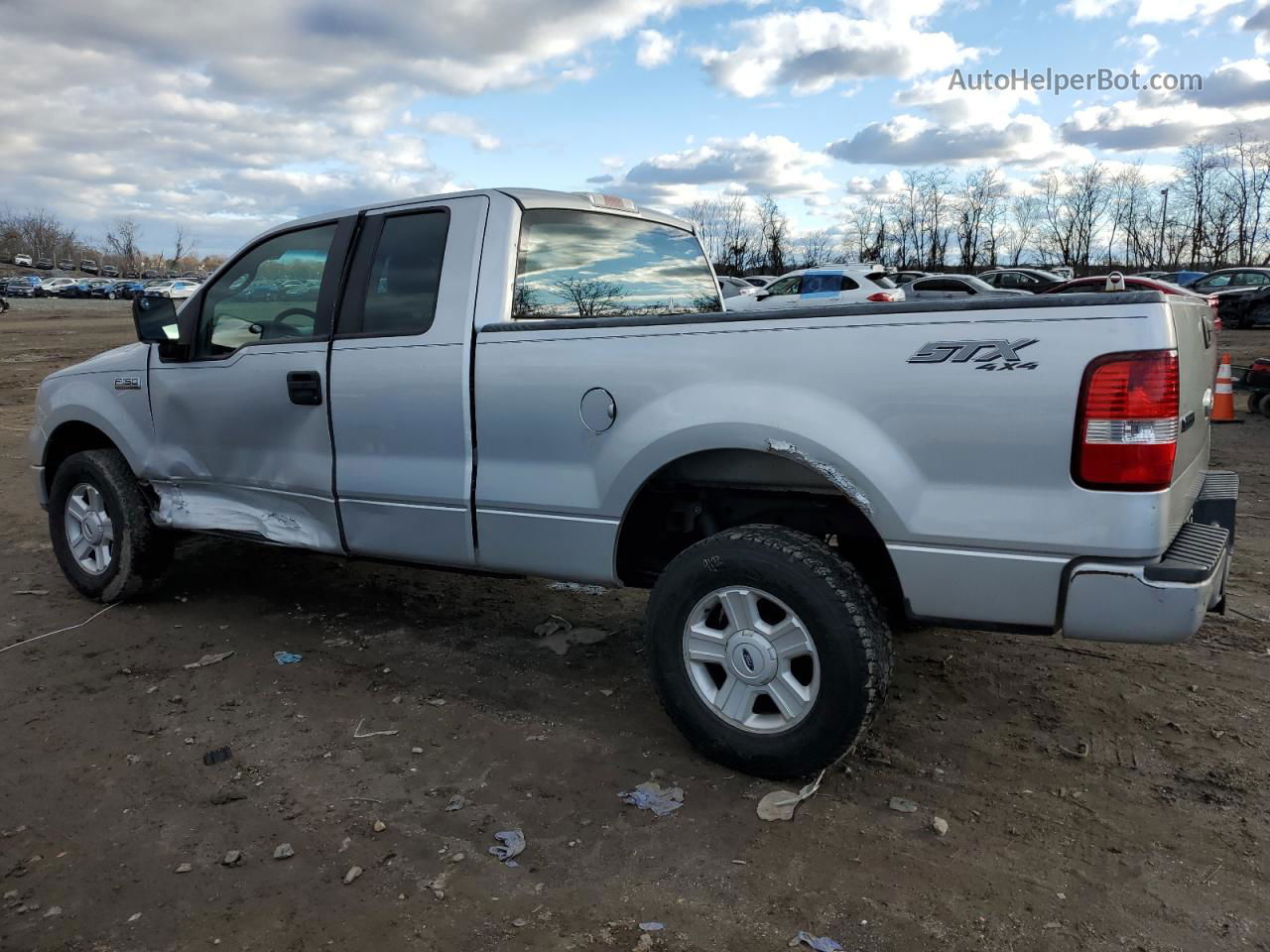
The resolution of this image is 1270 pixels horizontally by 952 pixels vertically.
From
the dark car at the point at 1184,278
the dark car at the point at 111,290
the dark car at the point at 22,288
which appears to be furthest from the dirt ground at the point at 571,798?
the dark car at the point at 22,288

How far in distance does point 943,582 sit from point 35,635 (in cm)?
439

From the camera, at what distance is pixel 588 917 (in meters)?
2.55

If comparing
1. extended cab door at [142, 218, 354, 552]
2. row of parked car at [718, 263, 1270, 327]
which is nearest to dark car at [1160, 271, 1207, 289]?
row of parked car at [718, 263, 1270, 327]

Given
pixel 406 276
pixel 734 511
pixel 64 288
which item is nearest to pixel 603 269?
pixel 406 276

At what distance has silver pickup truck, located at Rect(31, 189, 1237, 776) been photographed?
261cm

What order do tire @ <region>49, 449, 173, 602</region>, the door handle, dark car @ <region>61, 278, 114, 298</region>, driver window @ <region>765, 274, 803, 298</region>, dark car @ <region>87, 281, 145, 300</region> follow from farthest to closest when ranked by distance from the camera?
dark car @ <region>61, 278, 114, 298</region>
dark car @ <region>87, 281, 145, 300</region>
driver window @ <region>765, 274, 803, 298</region>
tire @ <region>49, 449, 173, 602</region>
the door handle

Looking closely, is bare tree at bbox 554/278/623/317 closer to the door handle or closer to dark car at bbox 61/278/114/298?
the door handle

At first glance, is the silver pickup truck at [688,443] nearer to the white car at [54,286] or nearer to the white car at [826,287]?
the white car at [826,287]

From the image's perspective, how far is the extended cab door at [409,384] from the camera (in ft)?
12.2

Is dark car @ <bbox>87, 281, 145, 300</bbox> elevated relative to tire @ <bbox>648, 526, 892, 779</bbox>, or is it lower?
elevated

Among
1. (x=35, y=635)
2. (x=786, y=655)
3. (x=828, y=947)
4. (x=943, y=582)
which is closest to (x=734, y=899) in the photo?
(x=828, y=947)

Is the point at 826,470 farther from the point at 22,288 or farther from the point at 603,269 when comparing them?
the point at 22,288

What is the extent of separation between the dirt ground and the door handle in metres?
1.21

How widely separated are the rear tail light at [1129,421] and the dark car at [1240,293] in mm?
24699
